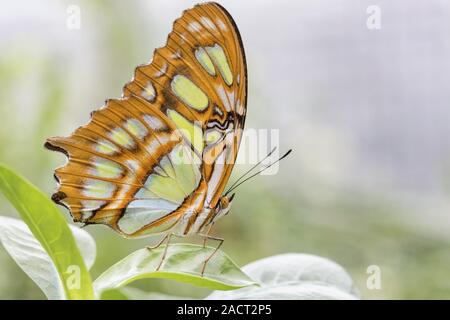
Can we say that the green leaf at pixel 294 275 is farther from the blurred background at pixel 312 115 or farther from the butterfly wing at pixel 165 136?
the blurred background at pixel 312 115

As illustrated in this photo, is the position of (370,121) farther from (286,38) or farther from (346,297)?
(346,297)

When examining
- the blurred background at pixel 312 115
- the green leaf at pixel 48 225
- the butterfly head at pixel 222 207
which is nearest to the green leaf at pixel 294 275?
the butterfly head at pixel 222 207

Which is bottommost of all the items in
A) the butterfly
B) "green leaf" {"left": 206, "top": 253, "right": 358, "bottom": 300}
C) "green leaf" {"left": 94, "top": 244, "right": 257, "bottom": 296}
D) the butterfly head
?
"green leaf" {"left": 206, "top": 253, "right": 358, "bottom": 300}

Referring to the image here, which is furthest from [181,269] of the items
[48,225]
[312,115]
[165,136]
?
[312,115]

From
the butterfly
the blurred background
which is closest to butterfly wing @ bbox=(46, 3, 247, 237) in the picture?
the butterfly

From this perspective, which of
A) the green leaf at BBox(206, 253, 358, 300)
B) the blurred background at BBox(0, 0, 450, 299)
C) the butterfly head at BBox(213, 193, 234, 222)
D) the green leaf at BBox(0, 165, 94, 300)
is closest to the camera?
the green leaf at BBox(0, 165, 94, 300)

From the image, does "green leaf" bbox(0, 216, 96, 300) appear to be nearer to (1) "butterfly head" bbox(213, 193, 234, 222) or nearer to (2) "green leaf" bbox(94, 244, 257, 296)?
(2) "green leaf" bbox(94, 244, 257, 296)
